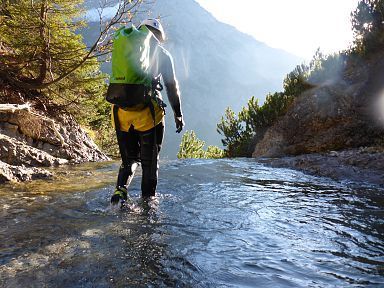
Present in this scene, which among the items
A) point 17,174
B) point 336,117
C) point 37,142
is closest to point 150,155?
point 17,174

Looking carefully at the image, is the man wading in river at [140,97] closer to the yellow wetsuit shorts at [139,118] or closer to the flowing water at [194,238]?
the yellow wetsuit shorts at [139,118]

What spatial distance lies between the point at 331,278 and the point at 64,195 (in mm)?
3584

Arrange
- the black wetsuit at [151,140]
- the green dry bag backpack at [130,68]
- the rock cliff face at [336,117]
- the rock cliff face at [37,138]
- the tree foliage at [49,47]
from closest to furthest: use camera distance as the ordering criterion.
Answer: the green dry bag backpack at [130,68] → the black wetsuit at [151,140] → the rock cliff face at [37,138] → the tree foliage at [49,47] → the rock cliff face at [336,117]

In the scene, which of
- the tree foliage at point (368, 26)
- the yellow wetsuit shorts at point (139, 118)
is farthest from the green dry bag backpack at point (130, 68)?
the tree foliage at point (368, 26)

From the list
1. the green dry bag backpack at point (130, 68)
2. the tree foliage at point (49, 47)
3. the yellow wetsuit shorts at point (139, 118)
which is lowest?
the yellow wetsuit shorts at point (139, 118)

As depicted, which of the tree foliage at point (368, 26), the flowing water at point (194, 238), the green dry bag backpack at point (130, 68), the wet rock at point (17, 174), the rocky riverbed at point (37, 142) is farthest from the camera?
the tree foliage at point (368, 26)

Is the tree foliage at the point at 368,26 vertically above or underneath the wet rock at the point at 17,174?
above

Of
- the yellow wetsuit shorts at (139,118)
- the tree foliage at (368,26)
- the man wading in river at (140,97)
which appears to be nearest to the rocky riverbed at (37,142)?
the man wading in river at (140,97)

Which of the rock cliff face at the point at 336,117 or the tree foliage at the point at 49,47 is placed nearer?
the tree foliage at the point at 49,47

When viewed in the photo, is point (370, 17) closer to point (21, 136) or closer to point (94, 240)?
point (21, 136)

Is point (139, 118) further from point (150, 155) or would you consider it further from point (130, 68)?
point (130, 68)

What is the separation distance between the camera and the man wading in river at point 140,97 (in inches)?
156

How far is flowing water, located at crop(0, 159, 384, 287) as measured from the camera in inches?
86.7

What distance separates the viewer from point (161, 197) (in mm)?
4719
